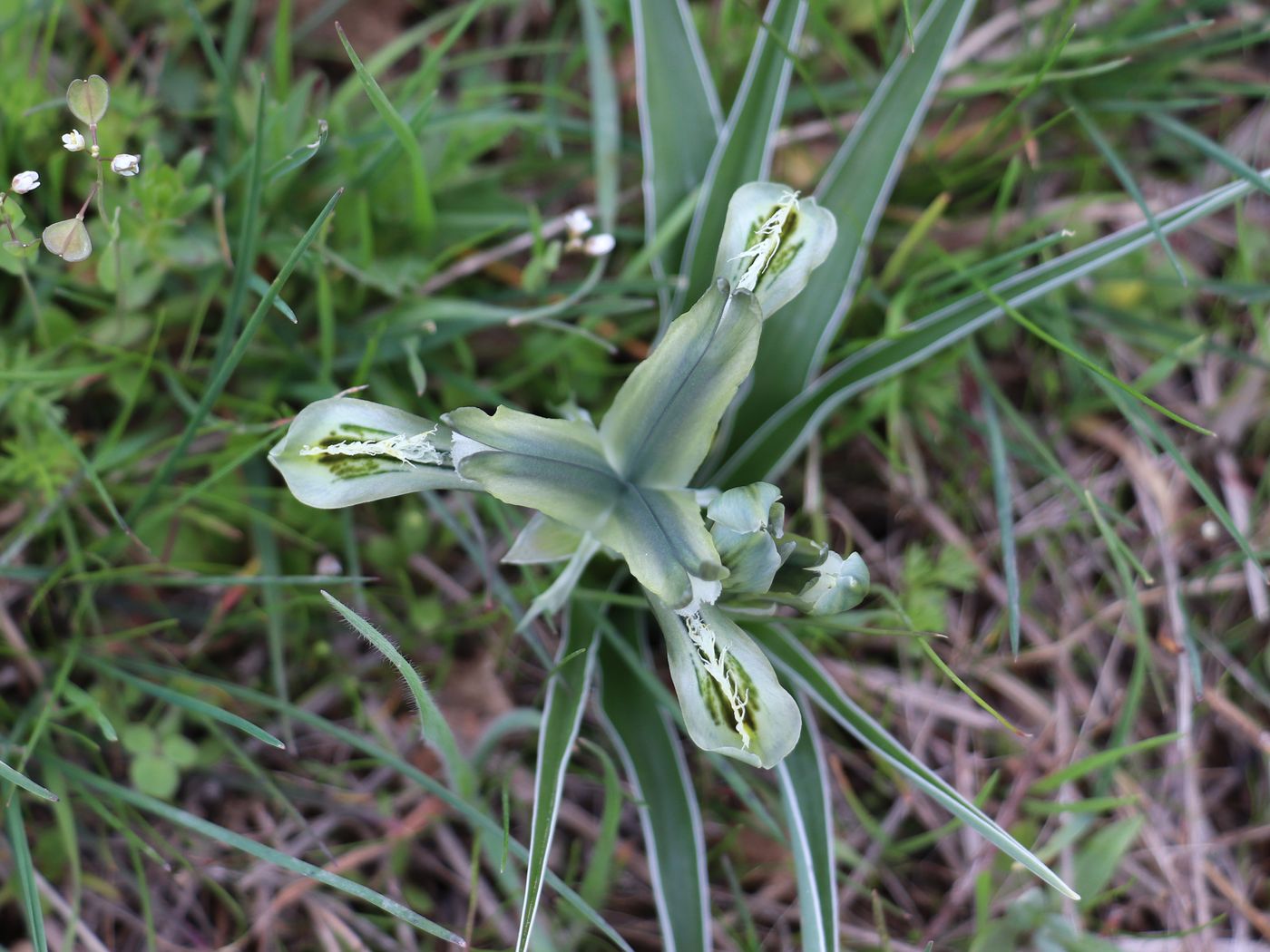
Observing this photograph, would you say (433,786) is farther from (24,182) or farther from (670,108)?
(670,108)

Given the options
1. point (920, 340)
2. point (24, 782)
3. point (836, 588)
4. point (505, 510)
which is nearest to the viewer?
point (836, 588)

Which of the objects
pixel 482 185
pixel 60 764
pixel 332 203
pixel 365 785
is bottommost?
pixel 365 785

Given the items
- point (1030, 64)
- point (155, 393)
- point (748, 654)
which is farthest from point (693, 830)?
point (1030, 64)

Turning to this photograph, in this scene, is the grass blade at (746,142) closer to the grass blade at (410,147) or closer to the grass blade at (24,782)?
the grass blade at (410,147)

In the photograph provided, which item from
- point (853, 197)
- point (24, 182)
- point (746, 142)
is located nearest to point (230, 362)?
point (24, 182)

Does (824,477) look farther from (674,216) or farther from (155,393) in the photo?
(155,393)

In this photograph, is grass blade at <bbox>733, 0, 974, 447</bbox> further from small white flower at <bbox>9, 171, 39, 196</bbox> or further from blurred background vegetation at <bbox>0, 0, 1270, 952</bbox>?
small white flower at <bbox>9, 171, 39, 196</bbox>

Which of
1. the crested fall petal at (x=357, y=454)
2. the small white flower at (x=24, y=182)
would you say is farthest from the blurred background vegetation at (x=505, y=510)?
the crested fall petal at (x=357, y=454)
